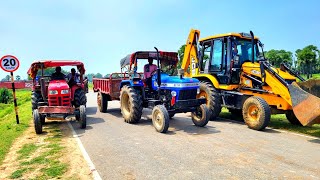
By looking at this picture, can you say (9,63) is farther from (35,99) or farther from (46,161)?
(46,161)

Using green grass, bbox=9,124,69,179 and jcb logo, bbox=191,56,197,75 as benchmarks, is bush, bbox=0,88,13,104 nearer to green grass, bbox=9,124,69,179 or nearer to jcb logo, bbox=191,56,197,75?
jcb logo, bbox=191,56,197,75

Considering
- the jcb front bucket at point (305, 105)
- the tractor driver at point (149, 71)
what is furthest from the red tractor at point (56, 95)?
the jcb front bucket at point (305, 105)

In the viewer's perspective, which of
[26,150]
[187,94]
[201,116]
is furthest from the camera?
[201,116]

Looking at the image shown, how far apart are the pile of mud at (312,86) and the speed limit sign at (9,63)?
10.3 metres

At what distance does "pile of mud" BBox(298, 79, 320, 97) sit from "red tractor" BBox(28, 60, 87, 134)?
7.07 meters

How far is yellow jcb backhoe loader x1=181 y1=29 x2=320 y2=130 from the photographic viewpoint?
8.14m

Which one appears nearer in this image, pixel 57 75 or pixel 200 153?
pixel 200 153

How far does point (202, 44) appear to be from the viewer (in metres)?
11.8

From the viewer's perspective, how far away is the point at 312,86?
8.40 meters

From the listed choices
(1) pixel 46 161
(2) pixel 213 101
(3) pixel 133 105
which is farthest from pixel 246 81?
(1) pixel 46 161

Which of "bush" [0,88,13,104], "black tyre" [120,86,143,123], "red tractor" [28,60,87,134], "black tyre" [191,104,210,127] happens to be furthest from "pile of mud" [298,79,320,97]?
"bush" [0,88,13,104]

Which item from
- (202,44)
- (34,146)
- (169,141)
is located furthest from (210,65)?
(34,146)

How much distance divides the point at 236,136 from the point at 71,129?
5427mm

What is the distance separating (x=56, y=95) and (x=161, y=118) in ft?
13.1
